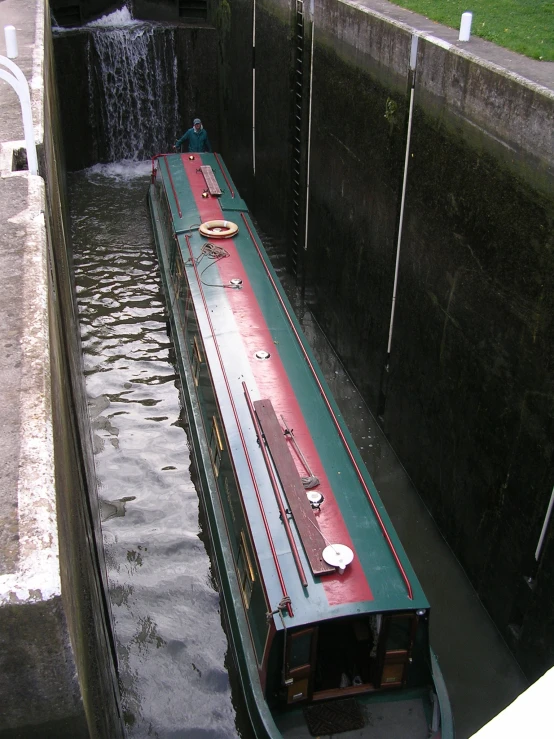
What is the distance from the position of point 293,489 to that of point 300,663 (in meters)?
1.47

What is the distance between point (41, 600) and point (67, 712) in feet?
2.01

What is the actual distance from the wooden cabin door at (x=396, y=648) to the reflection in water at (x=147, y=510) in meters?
1.72

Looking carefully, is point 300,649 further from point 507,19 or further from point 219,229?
point 507,19

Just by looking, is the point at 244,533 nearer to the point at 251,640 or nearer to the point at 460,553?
the point at 251,640

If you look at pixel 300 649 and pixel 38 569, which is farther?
pixel 300 649

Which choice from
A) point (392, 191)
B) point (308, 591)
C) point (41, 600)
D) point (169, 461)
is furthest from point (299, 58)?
point (41, 600)

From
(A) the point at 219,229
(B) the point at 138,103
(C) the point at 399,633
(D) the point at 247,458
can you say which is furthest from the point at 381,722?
(B) the point at 138,103

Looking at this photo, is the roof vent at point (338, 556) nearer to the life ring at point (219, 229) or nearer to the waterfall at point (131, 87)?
the life ring at point (219, 229)

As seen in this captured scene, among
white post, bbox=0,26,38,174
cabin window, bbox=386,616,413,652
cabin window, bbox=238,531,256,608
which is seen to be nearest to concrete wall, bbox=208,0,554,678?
cabin window, bbox=386,616,413,652

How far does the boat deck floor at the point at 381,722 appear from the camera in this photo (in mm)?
5957

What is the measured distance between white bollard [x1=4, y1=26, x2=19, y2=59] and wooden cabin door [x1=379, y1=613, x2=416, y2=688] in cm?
992

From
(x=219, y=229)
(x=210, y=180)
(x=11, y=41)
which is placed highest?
(x=11, y=41)

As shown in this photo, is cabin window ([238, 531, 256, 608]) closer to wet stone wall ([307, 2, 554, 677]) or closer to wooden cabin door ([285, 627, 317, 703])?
wooden cabin door ([285, 627, 317, 703])

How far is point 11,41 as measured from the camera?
36.0ft
